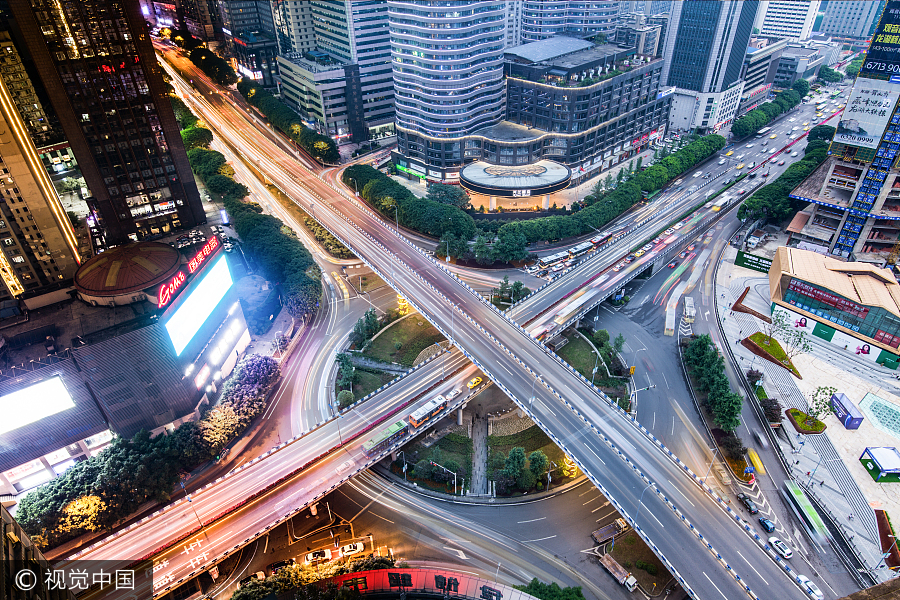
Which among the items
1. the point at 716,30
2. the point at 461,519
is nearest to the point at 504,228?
the point at 461,519

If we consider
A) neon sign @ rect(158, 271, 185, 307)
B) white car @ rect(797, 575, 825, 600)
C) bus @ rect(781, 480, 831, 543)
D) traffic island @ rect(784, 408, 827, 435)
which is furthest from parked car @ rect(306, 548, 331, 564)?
traffic island @ rect(784, 408, 827, 435)

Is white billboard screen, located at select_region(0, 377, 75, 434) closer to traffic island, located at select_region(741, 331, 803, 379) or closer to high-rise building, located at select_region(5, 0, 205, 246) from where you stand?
high-rise building, located at select_region(5, 0, 205, 246)

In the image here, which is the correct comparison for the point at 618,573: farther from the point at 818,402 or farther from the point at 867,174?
the point at 867,174

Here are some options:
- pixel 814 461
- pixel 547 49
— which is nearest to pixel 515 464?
pixel 814 461

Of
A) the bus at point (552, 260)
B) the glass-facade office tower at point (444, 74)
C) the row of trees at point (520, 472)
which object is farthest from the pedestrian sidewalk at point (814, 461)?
the glass-facade office tower at point (444, 74)

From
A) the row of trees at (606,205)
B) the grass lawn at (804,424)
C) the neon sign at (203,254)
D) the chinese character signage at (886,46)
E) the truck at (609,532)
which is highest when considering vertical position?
the chinese character signage at (886,46)

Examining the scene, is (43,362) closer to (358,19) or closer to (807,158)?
(358,19)

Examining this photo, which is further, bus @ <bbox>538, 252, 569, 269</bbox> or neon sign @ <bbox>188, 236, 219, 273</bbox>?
bus @ <bbox>538, 252, 569, 269</bbox>

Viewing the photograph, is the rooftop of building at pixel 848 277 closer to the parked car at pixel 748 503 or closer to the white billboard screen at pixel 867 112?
the white billboard screen at pixel 867 112
